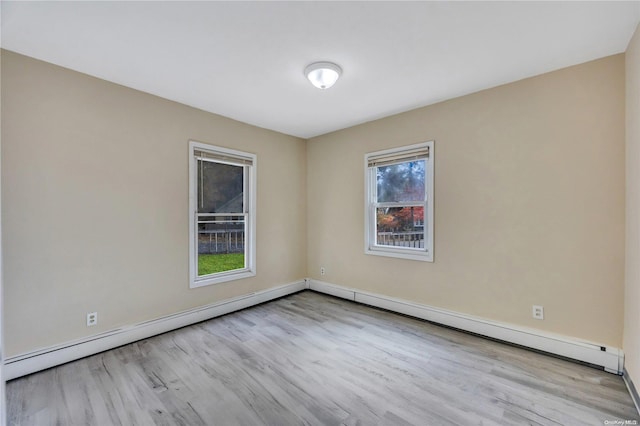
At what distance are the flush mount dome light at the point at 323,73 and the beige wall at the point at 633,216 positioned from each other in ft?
7.15

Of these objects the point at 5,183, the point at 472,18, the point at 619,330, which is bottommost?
the point at 619,330

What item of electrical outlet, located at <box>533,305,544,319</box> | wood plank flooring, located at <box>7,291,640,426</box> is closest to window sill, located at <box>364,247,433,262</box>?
wood plank flooring, located at <box>7,291,640,426</box>

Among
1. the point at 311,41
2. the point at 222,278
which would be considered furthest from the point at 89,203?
→ the point at 311,41

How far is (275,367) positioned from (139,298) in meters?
1.64

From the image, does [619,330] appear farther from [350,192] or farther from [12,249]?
[12,249]

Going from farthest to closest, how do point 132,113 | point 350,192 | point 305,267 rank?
point 305,267 < point 350,192 < point 132,113

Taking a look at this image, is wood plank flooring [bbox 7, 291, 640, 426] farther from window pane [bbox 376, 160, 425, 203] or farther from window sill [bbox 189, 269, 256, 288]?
window pane [bbox 376, 160, 425, 203]

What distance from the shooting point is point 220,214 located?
149 inches

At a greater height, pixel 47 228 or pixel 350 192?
pixel 350 192

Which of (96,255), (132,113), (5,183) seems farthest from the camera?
(132,113)

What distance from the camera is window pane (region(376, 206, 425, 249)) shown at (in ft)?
11.8

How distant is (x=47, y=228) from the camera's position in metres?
2.48

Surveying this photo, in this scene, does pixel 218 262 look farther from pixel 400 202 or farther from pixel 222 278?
pixel 400 202

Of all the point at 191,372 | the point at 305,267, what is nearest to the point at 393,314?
the point at 305,267
